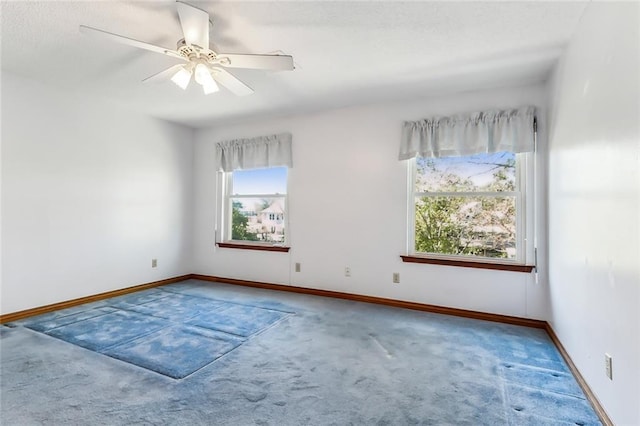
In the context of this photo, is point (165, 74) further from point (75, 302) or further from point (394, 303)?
point (394, 303)

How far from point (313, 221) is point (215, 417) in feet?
8.95

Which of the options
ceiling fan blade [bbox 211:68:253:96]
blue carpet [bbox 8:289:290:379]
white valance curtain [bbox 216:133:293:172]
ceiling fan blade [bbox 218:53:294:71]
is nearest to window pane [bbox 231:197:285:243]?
white valance curtain [bbox 216:133:293:172]

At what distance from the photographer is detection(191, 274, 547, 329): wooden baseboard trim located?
309 cm

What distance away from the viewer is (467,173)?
342cm

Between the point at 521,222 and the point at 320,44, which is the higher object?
the point at 320,44

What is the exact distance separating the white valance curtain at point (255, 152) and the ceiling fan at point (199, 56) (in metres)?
1.76

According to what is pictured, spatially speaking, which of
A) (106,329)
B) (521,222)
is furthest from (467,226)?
(106,329)

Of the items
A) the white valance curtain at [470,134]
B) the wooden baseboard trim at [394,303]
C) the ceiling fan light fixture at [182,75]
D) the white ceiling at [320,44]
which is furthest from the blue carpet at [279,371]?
the white ceiling at [320,44]

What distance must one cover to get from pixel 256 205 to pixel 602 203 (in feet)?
12.7

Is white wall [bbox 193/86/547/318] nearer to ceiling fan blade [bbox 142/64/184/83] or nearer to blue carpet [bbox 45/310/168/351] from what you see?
blue carpet [bbox 45/310/168/351]

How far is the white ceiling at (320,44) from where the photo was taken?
204cm

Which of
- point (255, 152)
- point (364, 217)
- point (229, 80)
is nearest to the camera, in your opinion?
point (229, 80)

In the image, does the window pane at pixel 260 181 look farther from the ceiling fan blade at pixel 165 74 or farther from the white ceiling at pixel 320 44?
the ceiling fan blade at pixel 165 74

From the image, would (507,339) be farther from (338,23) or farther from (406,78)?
(338,23)
